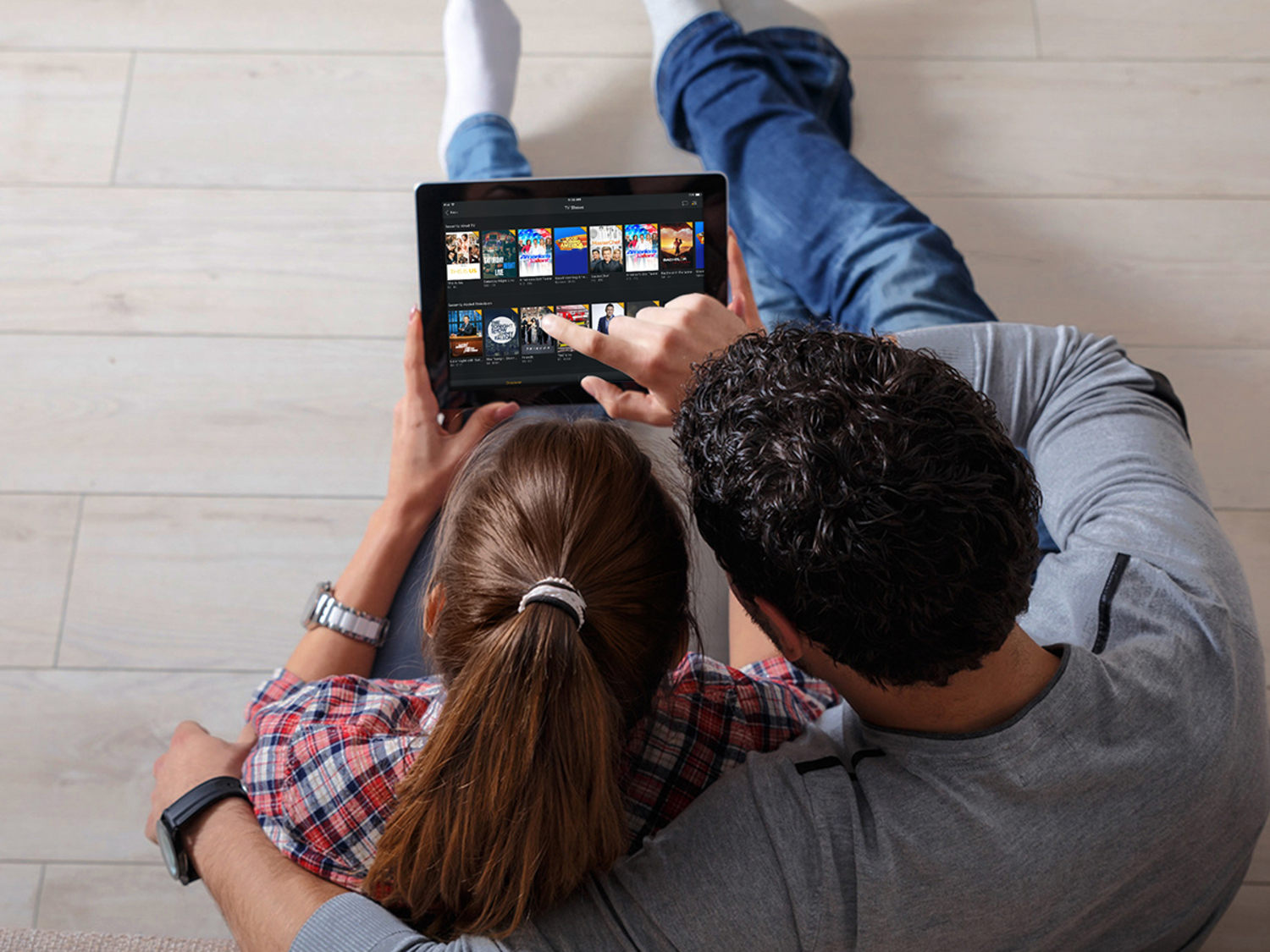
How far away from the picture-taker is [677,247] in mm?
884

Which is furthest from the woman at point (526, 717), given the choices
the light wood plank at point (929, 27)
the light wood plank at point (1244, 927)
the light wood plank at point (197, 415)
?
the light wood plank at point (929, 27)

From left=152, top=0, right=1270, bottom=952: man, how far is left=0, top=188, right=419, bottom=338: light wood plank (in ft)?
2.23

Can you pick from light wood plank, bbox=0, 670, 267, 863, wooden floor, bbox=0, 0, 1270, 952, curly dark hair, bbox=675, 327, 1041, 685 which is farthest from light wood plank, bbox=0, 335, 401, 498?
curly dark hair, bbox=675, 327, 1041, 685

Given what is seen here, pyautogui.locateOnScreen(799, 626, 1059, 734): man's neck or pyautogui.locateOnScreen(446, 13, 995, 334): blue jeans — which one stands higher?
pyautogui.locateOnScreen(446, 13, 995, 334): blue jeans

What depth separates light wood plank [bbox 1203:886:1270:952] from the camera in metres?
1.08

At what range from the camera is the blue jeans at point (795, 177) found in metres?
1.14

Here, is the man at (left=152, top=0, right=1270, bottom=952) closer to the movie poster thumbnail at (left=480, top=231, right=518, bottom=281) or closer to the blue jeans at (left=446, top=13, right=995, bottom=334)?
the movie poster thumbnail at (left=480, top=231, right=518, bottom=281)

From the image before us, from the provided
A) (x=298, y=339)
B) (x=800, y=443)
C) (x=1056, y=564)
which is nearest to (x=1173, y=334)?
(x=1056, y=564)

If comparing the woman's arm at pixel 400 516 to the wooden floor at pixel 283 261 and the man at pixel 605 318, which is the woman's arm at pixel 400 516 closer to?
the man at pixel 605 318

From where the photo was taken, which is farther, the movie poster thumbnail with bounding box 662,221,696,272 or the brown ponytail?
the movie poster thumbnail with bounding box 662,221,696,272

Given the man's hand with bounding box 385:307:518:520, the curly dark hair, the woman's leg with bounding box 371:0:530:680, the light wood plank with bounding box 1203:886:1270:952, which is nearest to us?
the curly dark hair

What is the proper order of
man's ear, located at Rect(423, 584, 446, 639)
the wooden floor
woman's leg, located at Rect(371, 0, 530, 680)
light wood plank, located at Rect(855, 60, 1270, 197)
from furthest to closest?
light wood plank, located at Rect(855, 60, 1270, 197) < woman's leg, located at Rect(371, 0, 530, 680) < the wooden floor < man's ear, located at Rect(423, 584, 446, 639)

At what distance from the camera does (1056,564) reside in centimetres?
78

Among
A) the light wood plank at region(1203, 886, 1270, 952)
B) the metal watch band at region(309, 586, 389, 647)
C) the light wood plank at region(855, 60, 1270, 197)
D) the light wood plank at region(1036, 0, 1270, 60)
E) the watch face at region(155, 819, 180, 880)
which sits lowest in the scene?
the light wood plank at region(1203, 886, 1270, 952)
